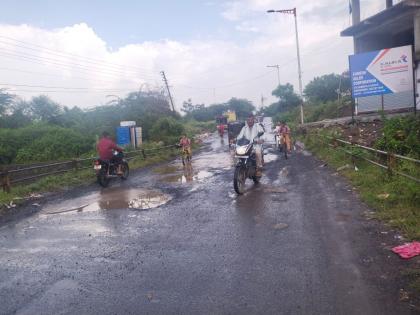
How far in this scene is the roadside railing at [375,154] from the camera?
8.28 metres

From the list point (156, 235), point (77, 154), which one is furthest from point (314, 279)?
point (77, 154)

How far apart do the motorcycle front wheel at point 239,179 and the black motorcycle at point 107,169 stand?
17.4ft

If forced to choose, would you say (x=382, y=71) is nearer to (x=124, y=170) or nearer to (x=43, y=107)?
(x=124, y=170)

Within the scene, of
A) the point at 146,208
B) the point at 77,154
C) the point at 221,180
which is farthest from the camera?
the point at 77,154

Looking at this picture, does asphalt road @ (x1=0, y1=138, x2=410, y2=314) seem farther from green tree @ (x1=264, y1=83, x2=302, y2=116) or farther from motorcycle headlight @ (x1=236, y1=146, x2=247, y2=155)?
green tree @ (x1=264, y1=83, x2=302, y2=116)

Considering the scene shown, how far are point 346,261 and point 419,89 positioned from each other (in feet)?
52.6

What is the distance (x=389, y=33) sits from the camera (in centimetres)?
2394

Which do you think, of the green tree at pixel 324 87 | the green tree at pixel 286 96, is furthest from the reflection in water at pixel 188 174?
the green tree at pixel 286 96

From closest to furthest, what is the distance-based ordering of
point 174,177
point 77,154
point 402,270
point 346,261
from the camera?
1. point 402,270
2. point 346,261
3. point 174,177
4. point 77,154

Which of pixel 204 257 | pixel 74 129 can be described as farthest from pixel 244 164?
pixel 74 129

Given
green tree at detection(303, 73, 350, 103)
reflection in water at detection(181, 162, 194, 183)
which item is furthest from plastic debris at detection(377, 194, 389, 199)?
green tree at detection(303, 73, 350, 103)

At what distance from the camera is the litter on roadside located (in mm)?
4864

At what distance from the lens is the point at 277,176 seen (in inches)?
490

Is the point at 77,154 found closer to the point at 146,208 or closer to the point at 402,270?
the point at 146,208
